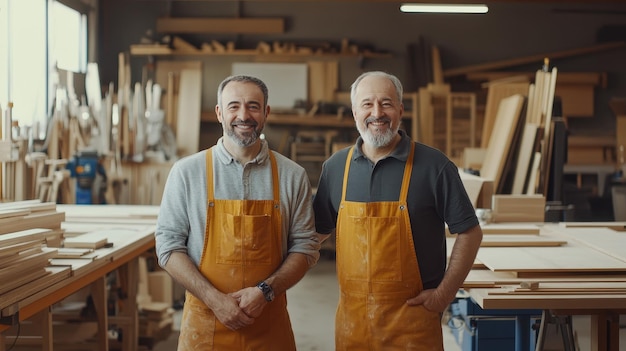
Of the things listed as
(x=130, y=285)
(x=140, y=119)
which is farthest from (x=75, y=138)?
(x=130, y=285)

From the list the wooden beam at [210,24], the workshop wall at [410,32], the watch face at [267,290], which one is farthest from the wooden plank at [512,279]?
the wooden beam at [210,24]

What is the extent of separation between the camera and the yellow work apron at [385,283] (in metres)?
2.53

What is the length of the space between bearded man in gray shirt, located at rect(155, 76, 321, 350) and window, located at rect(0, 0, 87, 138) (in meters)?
4.75

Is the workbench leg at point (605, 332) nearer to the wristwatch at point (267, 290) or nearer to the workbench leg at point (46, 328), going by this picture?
the wristwatch at point (267, 290)

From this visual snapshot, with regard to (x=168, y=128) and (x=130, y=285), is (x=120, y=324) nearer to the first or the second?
(x=130, y=285)

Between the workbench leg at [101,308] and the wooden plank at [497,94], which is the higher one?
the wooden plank at [497,94]

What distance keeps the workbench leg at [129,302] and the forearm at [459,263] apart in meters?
2.61

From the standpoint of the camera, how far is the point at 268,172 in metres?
2.59

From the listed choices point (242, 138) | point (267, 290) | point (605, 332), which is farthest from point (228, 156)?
point (605, 332)

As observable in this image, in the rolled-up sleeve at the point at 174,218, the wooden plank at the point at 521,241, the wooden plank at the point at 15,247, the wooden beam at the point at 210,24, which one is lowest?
the wooden plank at the point at 521,241

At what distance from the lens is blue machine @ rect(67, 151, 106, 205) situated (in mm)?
7450

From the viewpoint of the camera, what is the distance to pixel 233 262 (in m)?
2.52

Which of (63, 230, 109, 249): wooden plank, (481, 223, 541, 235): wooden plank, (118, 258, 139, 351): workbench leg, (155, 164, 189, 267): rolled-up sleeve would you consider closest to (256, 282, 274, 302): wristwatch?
(155, 164, 189, 267): rolled-up sleeve

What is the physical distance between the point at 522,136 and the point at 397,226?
383 cm
